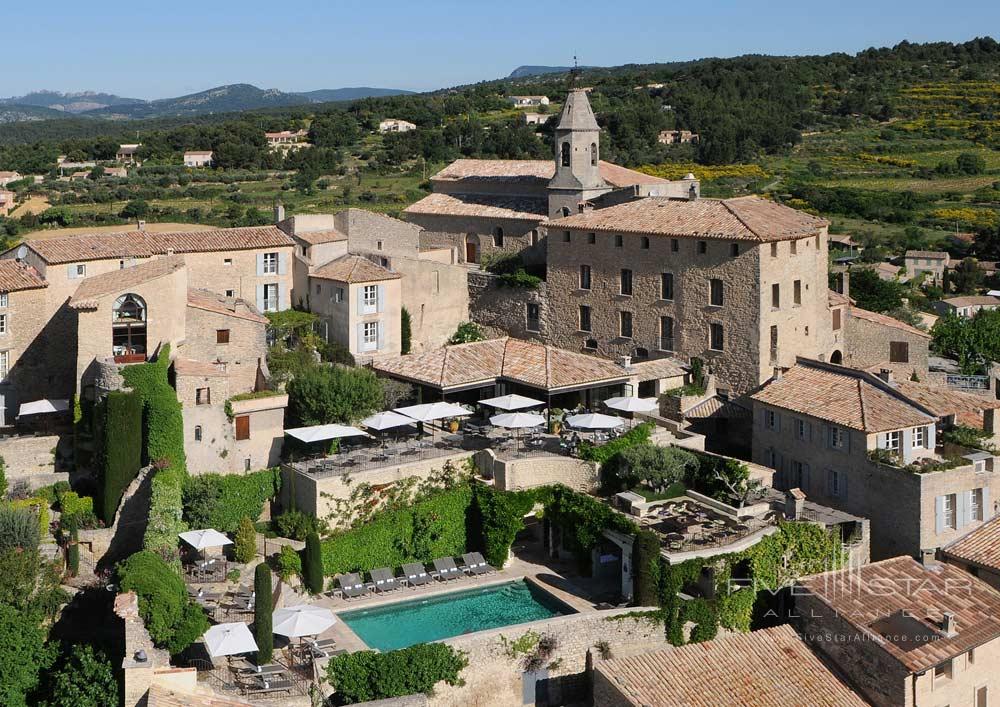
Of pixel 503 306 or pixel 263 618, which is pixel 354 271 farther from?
pixel 263 618

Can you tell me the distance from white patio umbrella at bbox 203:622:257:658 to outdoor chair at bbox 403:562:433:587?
605cm

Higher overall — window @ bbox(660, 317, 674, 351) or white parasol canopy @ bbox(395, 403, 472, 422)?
window @ bbox(660, 317, 674, 351)

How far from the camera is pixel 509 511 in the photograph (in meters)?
34.0

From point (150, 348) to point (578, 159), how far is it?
18278 millimetres

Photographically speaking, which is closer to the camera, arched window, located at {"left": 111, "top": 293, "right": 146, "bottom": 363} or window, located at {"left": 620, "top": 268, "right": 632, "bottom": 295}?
arched window, located at {"left": 111, "top": 293, "right": 146, "bottom": 363}

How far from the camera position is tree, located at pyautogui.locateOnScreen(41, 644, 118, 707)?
2612 centimetres

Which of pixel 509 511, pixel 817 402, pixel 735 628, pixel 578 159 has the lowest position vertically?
pixel 735 628

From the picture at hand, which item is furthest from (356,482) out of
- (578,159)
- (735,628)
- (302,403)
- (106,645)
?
(578,159)

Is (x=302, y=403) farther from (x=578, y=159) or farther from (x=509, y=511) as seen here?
(x=578, y=159)

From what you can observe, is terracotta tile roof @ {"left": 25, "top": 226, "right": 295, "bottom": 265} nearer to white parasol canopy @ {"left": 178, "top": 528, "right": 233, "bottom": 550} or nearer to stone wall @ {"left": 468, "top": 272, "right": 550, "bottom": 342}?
stone wall @ {"left": 468, "top": 272, "right": 550, "bottom": 342}

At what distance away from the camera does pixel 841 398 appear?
3544 centimetres

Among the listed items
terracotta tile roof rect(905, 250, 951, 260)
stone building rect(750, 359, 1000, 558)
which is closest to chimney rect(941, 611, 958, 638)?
stone building rect(750, 359, 1000, 558)

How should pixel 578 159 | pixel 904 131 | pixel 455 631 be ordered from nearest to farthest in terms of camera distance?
pixel 455 631 < pixel 578 159 < pixel 904 131

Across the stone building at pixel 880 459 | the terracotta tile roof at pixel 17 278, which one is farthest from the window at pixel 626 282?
the terracotta tile roof at pixel 17 278
